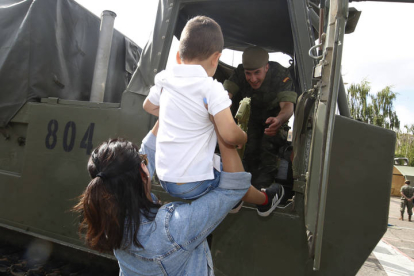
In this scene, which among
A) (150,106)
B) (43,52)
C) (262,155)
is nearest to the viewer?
(150,106)

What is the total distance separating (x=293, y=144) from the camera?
1.88 m

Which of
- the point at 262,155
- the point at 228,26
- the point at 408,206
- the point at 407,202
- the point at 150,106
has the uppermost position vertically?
the point at 228,26

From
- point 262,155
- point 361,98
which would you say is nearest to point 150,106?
point 262,155

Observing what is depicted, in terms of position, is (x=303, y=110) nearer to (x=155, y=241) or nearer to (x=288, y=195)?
(x=288, y=195)

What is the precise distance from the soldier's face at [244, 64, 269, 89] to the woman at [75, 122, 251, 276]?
1.67 meters

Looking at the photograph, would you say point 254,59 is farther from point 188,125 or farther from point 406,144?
point 406,144

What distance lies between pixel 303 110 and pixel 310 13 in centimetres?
82

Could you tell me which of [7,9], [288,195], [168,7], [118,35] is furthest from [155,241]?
[118,35]

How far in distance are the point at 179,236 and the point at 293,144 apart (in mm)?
922

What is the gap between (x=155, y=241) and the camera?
48.7 inches

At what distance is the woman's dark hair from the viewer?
1186mm

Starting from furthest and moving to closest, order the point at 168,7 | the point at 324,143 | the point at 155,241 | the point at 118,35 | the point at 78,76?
the point at 118,35, the point at 78,76, the point at 168,7, the point at 324,143, the point at 155,241

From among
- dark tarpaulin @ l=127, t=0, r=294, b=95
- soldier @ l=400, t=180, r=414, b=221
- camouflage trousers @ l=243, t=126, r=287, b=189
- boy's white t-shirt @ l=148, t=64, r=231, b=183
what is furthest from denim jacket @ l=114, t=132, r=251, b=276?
soldier @ l=400, t=180, r=414, b=221

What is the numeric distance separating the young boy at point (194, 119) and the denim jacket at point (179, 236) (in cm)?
10
